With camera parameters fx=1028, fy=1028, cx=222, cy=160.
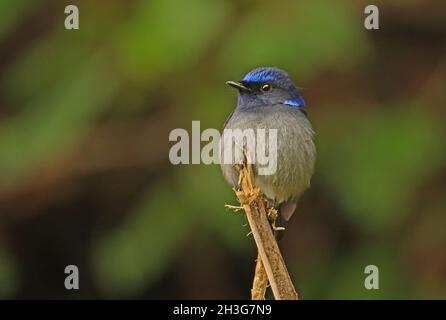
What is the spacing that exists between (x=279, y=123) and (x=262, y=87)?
0.24 metres

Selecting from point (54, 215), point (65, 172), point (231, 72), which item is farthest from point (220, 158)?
point (54, 215)

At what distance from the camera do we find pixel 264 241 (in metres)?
3.73

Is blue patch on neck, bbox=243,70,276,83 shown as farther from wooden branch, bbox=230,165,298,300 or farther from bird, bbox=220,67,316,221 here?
wooden branch, bbox=230,165,298,300

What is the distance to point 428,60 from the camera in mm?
7613

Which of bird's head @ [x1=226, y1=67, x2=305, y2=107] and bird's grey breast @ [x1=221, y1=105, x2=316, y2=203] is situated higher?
bird's head @ [x1=226, y1=67, x2=305, y2=107]

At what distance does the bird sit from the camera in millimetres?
5559

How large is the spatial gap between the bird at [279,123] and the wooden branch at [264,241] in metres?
1.28

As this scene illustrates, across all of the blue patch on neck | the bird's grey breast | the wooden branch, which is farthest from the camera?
the blue patch on neck

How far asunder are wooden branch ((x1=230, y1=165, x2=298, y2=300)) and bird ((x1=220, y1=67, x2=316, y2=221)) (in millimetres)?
1279

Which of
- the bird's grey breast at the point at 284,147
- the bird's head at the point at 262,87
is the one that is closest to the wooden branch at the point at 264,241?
the bird's grey breast at the point at 284,147

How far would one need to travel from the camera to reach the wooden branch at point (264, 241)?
3520mm

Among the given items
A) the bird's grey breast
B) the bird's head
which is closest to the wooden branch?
the bird's grey breast
